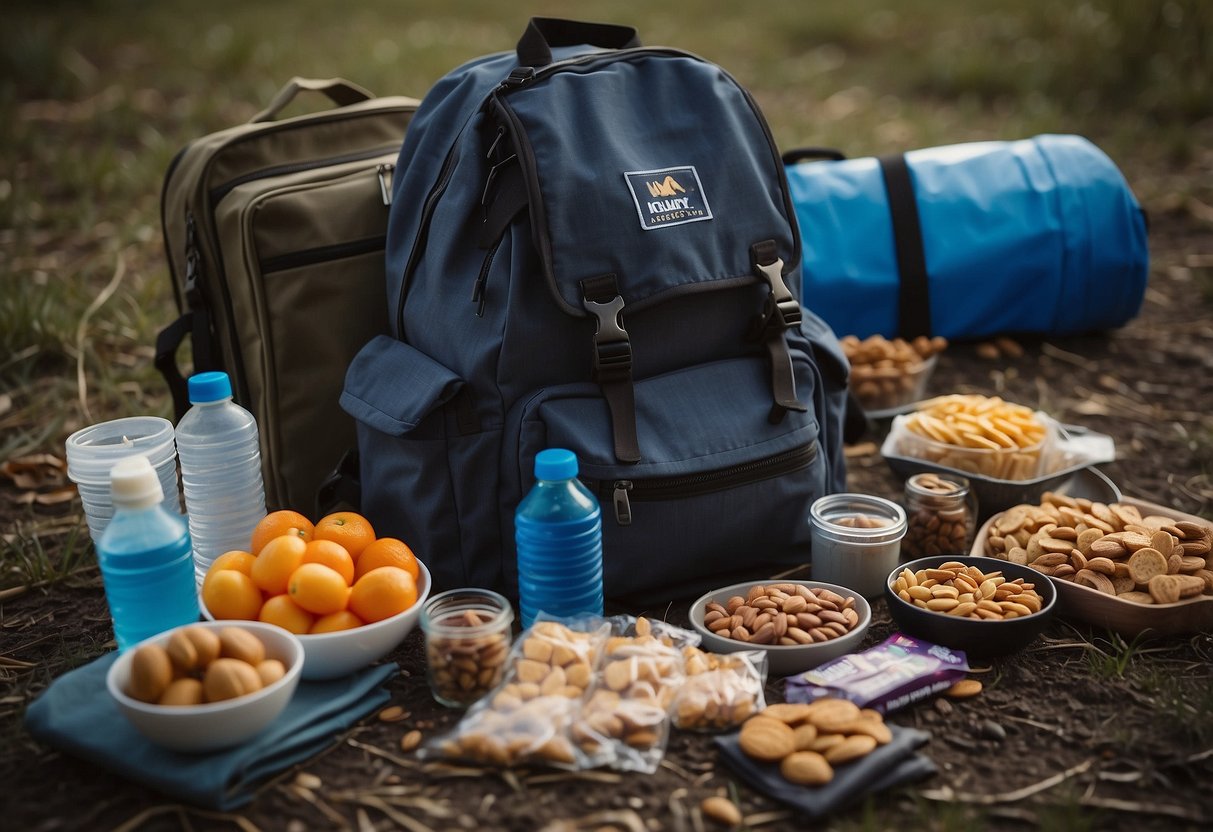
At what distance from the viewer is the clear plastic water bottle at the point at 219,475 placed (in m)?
2.70

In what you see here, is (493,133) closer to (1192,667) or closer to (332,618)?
(332,618)

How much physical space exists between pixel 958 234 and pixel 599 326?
6.45ft

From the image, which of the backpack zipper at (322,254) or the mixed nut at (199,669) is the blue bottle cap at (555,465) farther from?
the backpack zipper at (322,254)

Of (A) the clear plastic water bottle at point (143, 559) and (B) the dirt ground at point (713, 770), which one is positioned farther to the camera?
(A) the clear plastic water bottle at point (143, 559)

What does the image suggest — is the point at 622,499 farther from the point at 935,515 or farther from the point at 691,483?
the point at 935,515

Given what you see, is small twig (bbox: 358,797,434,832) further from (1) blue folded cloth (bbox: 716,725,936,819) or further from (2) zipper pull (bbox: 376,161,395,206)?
(2) zipper pull (bbox: 376,161,395,206)

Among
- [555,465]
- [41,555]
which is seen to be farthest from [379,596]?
[41,555]

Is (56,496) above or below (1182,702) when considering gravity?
above

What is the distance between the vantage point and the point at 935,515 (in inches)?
115

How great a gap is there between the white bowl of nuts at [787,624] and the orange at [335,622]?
74 cm

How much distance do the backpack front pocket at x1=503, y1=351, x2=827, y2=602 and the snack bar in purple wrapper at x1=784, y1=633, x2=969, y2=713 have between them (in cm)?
45

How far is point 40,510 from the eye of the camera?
3299 mm

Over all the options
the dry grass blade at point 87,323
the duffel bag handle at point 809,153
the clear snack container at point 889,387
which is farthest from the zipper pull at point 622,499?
the dry grass blade at point 87,323

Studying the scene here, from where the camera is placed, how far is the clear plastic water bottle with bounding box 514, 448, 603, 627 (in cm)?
245
